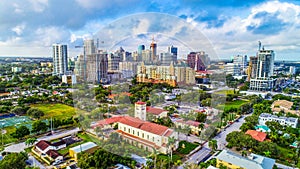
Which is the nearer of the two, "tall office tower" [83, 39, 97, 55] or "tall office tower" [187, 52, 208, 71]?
"tall office tower" [187, 52, 208, 71]

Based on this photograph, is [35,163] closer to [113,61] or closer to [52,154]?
[52,154]

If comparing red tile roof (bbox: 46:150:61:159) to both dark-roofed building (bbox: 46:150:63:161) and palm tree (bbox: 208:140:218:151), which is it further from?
palm tree (bbox: 208:140:218:151)

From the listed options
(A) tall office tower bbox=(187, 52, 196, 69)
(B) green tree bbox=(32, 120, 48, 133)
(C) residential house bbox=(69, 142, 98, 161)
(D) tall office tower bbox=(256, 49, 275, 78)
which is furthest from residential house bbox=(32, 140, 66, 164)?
(D) tall office tower bbox=(256, 49, 275, 78)

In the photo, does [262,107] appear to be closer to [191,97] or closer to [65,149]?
[191,97]

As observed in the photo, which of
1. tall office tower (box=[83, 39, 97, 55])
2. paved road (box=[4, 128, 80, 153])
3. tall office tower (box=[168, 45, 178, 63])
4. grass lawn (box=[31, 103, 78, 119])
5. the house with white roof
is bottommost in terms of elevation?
paved road (box=[4, 128, 80, 153])

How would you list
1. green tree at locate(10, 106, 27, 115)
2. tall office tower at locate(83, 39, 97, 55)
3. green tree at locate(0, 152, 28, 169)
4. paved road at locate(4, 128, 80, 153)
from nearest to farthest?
1. tall office tower at locate(83, 39, 97, 55)
2. green tree at locate(0, 152, 28, 169)
3. paved road at locate(4, 128, 80, 153)
4. green tree at locate(10, 106, 27, 115)

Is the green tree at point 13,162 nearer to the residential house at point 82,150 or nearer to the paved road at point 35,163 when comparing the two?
the paved road at point 35,163

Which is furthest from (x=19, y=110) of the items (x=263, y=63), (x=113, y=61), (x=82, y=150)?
(x=263, y=63)
